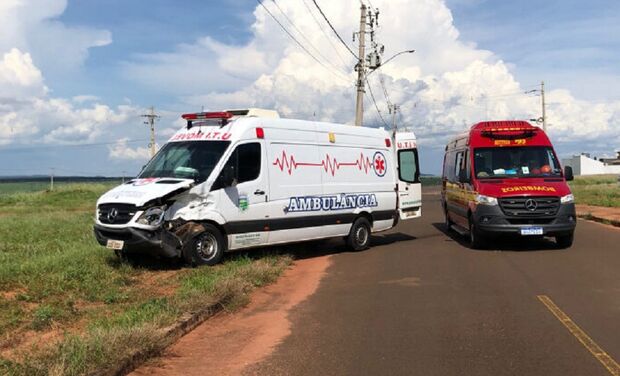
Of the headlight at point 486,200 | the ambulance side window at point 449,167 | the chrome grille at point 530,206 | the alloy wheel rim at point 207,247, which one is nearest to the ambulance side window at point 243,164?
the alloy wheel rim at point 207,247

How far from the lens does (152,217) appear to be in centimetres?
998

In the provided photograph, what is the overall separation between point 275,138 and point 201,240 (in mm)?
2528

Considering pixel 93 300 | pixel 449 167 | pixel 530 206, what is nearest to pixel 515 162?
pixel 530 206

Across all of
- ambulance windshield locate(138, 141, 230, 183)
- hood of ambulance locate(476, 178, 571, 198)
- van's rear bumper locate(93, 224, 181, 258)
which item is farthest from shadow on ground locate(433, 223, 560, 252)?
van's rear bumper locate(93, 224, 181, 258)

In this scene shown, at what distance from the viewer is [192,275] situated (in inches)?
376

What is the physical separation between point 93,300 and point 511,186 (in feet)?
28.8

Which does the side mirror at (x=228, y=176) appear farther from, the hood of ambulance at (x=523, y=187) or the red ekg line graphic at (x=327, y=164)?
the hood of ambulance at (x=523, y=187)

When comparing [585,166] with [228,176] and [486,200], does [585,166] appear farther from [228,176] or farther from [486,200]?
[228,176]

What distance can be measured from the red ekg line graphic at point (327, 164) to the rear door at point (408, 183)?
183 centimetres

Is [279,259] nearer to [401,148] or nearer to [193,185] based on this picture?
[193,185]

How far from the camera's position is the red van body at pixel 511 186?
42.2 ft

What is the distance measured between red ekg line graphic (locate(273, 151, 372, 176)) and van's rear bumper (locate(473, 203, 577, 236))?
2.80m

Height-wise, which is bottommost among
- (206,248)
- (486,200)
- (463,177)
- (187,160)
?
(206,248)

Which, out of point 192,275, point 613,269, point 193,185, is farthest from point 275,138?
point 613,269
